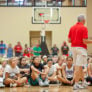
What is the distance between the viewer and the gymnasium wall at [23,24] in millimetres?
20547

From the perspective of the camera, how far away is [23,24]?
20641 millimetres

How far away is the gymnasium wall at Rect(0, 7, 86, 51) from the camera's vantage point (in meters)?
20.5

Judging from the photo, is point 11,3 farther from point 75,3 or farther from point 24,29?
point 75,3

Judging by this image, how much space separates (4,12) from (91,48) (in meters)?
6.84

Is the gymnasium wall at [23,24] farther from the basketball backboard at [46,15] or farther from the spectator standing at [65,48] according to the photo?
the spectator standing at [65,48]

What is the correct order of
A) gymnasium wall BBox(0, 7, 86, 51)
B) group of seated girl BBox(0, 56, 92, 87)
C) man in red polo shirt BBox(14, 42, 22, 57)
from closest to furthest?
group of seated girl BBox(0, 56, 92, 87) < man in red polo shirt BBox(14, 42, 22, 57) < gymnasium wall BBox(0, 7, 86, 51)

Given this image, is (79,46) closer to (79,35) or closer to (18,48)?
(79,35)

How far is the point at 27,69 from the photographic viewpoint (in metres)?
8.87

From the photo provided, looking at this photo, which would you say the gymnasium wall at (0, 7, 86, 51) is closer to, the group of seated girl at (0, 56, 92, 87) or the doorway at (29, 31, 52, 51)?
the doorway at (29, 31, 52, 51)

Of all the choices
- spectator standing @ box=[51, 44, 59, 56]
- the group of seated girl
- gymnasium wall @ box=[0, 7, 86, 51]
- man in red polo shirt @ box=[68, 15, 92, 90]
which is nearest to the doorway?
gymnasium wall @ box=[0, 7, 86, 51]

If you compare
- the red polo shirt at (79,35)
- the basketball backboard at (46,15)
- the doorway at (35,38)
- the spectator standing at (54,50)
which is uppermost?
the basketball backboard at (46,15)

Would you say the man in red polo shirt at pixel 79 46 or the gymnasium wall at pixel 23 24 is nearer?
the man in red polo shirt at pixel 79 46

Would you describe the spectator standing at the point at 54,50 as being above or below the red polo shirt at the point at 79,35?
below

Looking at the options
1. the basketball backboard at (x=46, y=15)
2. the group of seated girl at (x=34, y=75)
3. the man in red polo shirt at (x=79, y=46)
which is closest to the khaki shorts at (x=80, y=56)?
the man in red polo shirt at (x=79, y=46)
